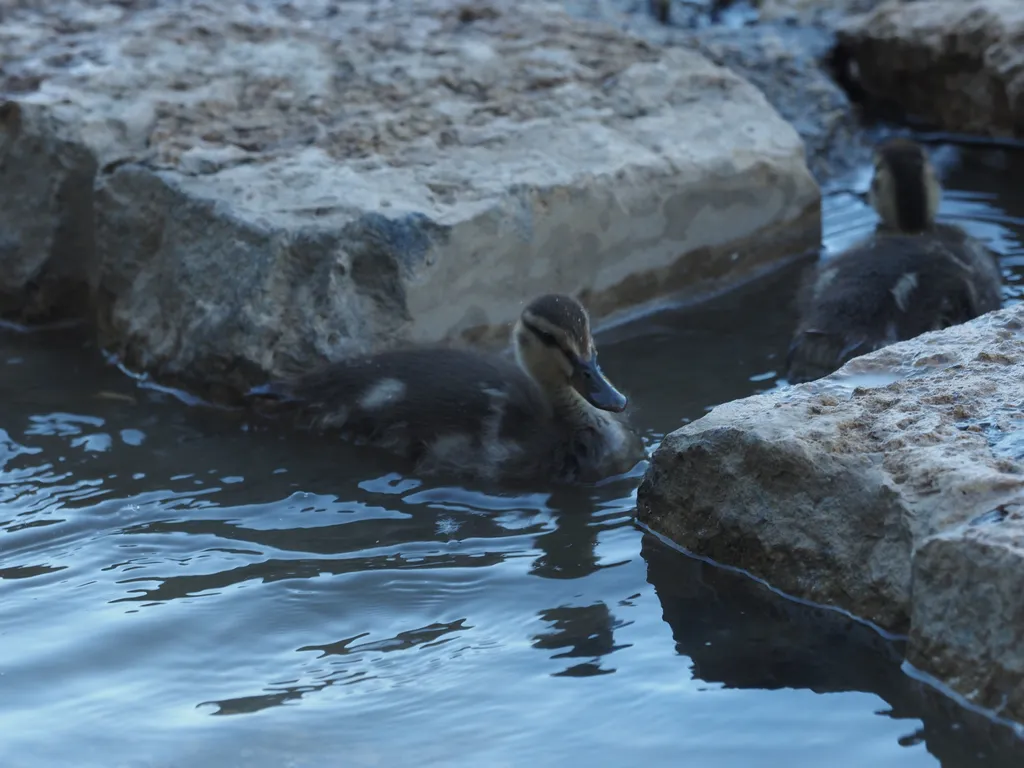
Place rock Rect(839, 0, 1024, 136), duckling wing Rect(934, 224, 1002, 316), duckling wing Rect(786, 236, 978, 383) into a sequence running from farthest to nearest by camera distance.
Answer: rock Rect(839, 0, 1024, 136), duckling wing Rect(934, 224, 1002, 316), duckling wing Rect(786, 236, 978, 383)

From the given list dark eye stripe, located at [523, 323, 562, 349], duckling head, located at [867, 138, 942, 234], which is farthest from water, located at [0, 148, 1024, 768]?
duckling head, located at [867, 138, 942, 234]

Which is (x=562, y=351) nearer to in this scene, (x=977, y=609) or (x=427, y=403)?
(x=427, y=403)

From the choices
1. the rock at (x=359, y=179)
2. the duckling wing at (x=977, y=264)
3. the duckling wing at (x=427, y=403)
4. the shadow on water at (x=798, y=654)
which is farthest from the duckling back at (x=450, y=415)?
the duckling wing at (x=977, y=264)

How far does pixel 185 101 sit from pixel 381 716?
135 inches

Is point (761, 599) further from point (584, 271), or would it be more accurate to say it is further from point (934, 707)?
point (584, 271)

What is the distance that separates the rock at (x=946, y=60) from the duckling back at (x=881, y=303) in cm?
239

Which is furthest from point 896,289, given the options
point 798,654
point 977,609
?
point 977,609

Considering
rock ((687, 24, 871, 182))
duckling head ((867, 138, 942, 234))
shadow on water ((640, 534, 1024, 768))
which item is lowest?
shadow on water ((640, 534, 1024, 768))

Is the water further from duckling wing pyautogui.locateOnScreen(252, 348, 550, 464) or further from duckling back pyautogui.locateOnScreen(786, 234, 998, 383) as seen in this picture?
duckling back pyautogui.locateOnScreen(786, 234, 998, 383)

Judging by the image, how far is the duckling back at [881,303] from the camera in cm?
482

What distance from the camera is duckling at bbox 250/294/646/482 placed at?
4.29 meters

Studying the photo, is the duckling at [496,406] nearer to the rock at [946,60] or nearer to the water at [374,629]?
the water at [374,629]

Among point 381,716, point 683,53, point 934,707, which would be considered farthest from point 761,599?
point 683,53

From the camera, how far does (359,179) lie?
5.14 meters
